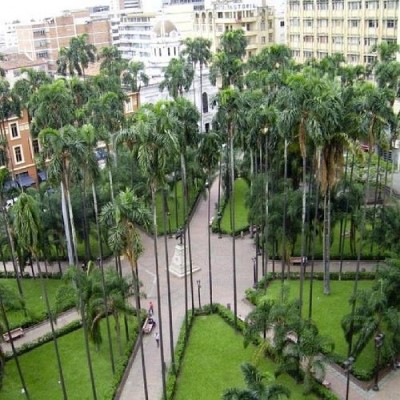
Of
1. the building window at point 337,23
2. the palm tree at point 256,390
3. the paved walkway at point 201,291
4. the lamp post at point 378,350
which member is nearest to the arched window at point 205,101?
the building window at point 337,23

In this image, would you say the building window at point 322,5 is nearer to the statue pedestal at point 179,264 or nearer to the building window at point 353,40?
the building window at point 353,40

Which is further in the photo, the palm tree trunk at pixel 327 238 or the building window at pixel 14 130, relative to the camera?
the building window at pixel 14 130

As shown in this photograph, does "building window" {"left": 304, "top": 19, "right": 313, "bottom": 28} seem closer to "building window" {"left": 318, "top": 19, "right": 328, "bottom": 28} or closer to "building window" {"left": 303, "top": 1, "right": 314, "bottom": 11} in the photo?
"building window" {"left": 303, "top": 1, "right": 314, "bottom": 11}

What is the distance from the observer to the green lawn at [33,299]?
4043cm

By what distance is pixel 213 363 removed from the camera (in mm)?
34188

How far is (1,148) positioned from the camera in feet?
171

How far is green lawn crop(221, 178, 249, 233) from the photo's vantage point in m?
55.5

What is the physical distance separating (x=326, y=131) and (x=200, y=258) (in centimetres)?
2118

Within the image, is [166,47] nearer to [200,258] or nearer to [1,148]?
[1,148]

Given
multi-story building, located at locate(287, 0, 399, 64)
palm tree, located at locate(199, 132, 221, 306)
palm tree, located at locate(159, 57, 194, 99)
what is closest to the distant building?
palm tree, located at locate(159, 57, 194, 99)

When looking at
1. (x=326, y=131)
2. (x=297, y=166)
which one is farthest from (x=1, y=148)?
(x=326, y=131)

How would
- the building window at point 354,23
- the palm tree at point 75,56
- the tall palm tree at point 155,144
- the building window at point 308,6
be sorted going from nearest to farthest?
the tall palm tree at point 155,144 → the palm tree at point 75,56 → the building window at point 354,23 → the building window at point 308,6

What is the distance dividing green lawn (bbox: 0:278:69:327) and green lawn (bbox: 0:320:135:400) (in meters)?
4.14

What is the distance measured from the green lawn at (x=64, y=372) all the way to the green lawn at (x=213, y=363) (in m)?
4.72
